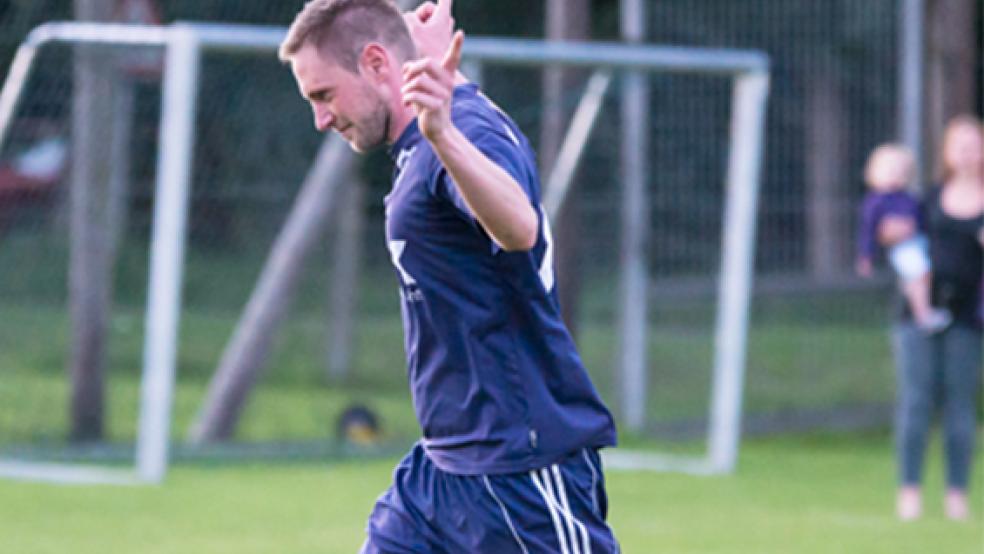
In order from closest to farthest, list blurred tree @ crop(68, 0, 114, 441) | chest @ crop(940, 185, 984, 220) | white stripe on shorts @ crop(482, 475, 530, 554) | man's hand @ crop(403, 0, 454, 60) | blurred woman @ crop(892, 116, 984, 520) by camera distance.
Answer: white stripe on shorts @ crop(482, 475, 530, 554) → man's hand @ crop(403, 0, 454, 60) → blurred woman @ crop(892, 116, 984, 520) → chest @ crop(940, 185, 984, 220) → blurred tree @ crop(68, 0, 114, 441)

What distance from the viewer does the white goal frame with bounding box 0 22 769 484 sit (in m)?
9.14

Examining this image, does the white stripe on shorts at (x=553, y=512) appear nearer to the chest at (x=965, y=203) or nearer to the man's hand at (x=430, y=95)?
the man's hand at (x=430, y=95)

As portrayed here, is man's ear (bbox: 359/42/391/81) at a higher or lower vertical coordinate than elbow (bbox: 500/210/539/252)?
higher

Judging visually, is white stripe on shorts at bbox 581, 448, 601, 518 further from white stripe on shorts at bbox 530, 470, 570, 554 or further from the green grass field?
the green grass field

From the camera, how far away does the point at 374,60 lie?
363 cm

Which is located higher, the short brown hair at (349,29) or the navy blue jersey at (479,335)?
the short brown hair at (349,29)

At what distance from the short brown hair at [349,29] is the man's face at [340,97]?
0.02m

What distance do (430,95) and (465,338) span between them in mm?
694

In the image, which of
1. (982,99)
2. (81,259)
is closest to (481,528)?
(81,259)

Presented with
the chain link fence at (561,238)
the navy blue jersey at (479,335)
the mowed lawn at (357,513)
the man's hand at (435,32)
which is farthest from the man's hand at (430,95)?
the chain link fence at (561,238)

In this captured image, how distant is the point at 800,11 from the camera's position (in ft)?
42.3

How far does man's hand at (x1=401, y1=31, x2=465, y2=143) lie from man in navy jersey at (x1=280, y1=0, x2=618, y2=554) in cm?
26

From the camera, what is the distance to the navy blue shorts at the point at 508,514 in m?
3.79

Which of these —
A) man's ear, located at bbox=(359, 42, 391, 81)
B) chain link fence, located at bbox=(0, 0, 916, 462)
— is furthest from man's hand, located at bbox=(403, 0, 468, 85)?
chain link fence, located at bbox=(0, 0, 916, 462)
